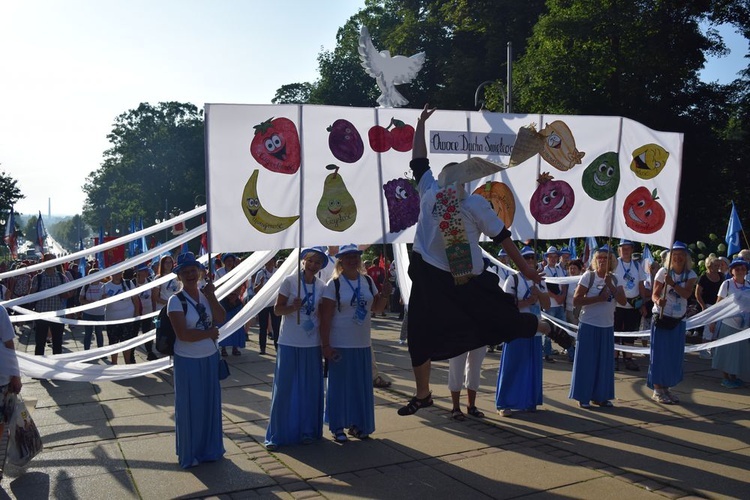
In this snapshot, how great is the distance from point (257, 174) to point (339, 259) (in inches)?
45.3

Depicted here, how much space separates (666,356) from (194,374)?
589 centimetres

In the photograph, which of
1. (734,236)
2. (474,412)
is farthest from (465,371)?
(734,236)

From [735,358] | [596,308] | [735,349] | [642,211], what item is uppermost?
[642,211]

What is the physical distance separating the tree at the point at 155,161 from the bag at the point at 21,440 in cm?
5331

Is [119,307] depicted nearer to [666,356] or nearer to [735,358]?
[666,356]

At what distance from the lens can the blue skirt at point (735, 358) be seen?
9.73 m

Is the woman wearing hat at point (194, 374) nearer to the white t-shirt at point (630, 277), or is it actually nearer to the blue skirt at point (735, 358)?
the blue skirt at point (735, 358)

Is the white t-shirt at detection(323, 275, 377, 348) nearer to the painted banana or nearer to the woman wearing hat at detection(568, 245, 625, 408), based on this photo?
the painted banana

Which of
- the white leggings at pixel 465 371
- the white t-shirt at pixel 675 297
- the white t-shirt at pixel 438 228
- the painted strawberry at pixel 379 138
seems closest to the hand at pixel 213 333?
the white t-shirt at pixel 438 228

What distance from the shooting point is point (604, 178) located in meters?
8.24

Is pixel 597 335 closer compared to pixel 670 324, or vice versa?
pixel 597 335

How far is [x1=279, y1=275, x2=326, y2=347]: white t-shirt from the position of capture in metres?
6.66

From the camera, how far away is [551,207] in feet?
26.6

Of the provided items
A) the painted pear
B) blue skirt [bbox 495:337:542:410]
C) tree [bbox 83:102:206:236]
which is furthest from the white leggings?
tree [bbox 83:102:206:236]
